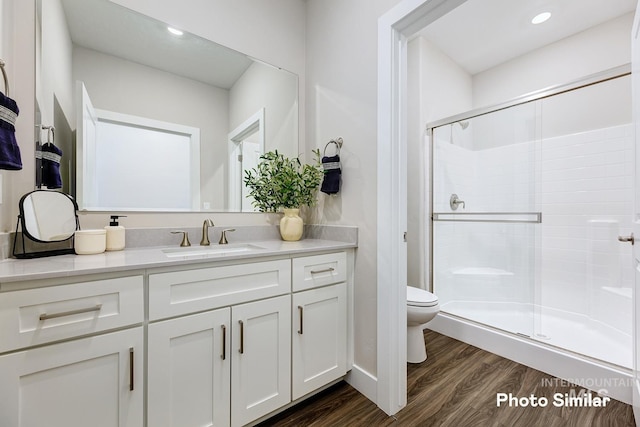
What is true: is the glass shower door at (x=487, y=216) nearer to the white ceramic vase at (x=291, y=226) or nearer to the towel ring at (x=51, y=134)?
the white ceramic vase at (x=291, y=226)

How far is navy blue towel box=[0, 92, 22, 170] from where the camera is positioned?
854 millimetres

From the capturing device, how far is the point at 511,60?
2.76m

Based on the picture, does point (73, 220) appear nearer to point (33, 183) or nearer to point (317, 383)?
point (33, 183)

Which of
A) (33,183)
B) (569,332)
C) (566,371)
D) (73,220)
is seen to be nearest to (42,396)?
(73,220)

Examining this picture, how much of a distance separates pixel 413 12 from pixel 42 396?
6.62ft

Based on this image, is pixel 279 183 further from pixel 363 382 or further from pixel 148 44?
pixel 363 382

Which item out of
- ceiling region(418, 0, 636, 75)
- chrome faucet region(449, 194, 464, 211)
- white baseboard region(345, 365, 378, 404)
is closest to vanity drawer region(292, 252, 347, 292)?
white baseboard region(345, 365, 378, 404)

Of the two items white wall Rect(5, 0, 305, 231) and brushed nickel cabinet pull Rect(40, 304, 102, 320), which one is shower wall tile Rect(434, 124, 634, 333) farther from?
brushed nickel cabinet pull Rect(40, 304, 102, 320)

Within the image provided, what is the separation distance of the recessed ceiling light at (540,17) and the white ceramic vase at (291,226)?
8.14 feet

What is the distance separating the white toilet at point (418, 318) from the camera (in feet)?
5.72

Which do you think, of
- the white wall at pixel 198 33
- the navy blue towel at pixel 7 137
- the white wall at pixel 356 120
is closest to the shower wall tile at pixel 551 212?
the white wall at pixel 356 120

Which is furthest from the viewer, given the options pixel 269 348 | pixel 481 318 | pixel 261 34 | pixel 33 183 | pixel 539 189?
pixel 539 189

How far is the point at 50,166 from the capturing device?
118cm

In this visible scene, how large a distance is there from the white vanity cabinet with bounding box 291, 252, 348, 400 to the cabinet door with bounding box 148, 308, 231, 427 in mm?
356
